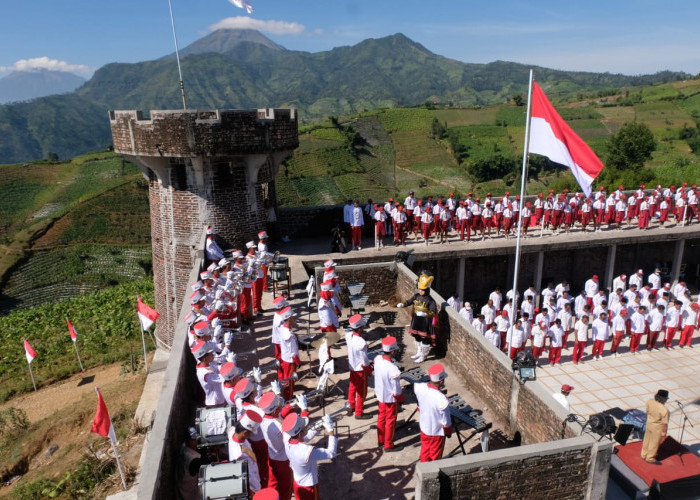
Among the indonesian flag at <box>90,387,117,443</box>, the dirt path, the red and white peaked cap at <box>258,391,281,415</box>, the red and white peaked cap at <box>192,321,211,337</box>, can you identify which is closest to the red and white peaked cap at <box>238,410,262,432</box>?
the red and white peaked cap at <box>258,391,281,415</box>

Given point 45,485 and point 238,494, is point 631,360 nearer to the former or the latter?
point 238,494

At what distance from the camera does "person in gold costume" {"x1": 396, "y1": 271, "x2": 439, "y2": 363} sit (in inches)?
399

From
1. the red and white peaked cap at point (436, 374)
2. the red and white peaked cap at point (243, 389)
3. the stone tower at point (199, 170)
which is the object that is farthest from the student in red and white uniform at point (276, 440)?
the stone tower at point (199, 170)

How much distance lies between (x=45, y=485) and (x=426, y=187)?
55786 mm

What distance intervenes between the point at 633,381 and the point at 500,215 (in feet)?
23.9

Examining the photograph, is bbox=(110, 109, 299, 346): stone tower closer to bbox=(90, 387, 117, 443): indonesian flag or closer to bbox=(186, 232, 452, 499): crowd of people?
bbox=(186, 232, 452, 499): crowd of people

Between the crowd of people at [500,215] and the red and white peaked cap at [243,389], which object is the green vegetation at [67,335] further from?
the red and white peaked cap at [243,389]

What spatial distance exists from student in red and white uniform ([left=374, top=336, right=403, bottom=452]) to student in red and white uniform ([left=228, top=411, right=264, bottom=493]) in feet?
6.50

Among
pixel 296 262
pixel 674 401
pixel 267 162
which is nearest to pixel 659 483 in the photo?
pixel 674 401

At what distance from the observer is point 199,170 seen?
14500 millimetres

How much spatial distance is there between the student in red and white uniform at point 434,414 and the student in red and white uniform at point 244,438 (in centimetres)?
211

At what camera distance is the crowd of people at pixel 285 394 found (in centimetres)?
580

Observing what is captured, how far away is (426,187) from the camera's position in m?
63.8

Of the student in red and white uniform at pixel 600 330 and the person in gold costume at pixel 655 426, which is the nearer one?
the person in gold costume at pixel 655 426
